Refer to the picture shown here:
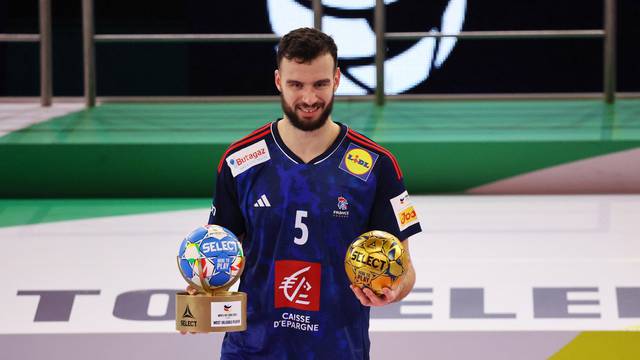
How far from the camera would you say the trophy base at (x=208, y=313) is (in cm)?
241

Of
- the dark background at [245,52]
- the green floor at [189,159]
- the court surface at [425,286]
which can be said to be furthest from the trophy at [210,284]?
the dark background at [245,52]

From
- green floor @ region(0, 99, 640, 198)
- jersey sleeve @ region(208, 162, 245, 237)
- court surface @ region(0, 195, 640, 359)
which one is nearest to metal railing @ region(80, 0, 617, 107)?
green floor @ region(0, 99, 640, 198)

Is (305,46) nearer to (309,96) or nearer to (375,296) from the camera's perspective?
(309,96)

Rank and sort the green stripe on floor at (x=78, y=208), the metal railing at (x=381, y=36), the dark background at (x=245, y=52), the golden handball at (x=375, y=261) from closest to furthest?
the golden handball at (x=375, y=261)
the green stripe on floor at (x=78, y=208)
the metal railing at (x=381, y=36)
the dark background at (x=245, y=52)

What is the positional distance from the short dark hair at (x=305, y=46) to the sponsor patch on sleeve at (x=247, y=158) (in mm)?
248

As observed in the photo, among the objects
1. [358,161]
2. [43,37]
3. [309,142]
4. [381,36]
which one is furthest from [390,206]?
[43,37]

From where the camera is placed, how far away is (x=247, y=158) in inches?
106

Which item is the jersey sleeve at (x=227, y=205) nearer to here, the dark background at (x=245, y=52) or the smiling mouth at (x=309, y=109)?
the smiling mouth at (x=309, y=109)

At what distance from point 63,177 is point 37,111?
185cm

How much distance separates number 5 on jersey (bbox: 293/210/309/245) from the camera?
2.62 meters

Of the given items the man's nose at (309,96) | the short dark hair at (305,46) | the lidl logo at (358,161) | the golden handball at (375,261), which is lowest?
the golden handball at (375,261)

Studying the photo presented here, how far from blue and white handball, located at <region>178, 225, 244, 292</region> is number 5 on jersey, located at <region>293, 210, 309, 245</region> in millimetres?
196

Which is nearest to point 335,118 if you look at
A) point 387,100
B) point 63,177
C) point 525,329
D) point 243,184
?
point 387,100

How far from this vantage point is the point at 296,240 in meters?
2.62
